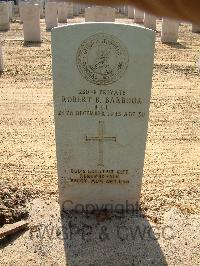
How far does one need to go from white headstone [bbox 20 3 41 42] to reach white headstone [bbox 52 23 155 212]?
9.02 meters

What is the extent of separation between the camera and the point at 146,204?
376 centimetres

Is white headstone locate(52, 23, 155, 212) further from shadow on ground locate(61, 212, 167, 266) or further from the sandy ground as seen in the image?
the sandy ground

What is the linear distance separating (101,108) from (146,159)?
6.03 ft

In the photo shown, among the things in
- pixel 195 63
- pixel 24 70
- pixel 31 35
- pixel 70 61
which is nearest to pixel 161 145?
pixel 70 61

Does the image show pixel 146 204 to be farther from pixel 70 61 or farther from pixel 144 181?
pixel 70 61

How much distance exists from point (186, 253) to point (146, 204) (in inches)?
30.7

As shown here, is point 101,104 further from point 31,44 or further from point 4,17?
point 4,17

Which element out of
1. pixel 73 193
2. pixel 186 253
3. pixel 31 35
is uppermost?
pixel 31 35

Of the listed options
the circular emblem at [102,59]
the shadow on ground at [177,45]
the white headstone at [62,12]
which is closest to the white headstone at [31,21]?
the shadow on ground at [177,45]

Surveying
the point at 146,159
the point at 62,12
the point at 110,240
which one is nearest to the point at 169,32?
the point at 62,12

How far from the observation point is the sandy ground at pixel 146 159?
10.2 ft

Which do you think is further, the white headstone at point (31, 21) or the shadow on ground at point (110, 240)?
the white headstone at point (31, 21)

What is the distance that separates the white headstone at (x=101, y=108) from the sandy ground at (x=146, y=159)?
0.35m

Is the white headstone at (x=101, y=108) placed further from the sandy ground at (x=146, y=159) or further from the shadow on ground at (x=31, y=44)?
the shadow on ground at (x=31, y=44)
